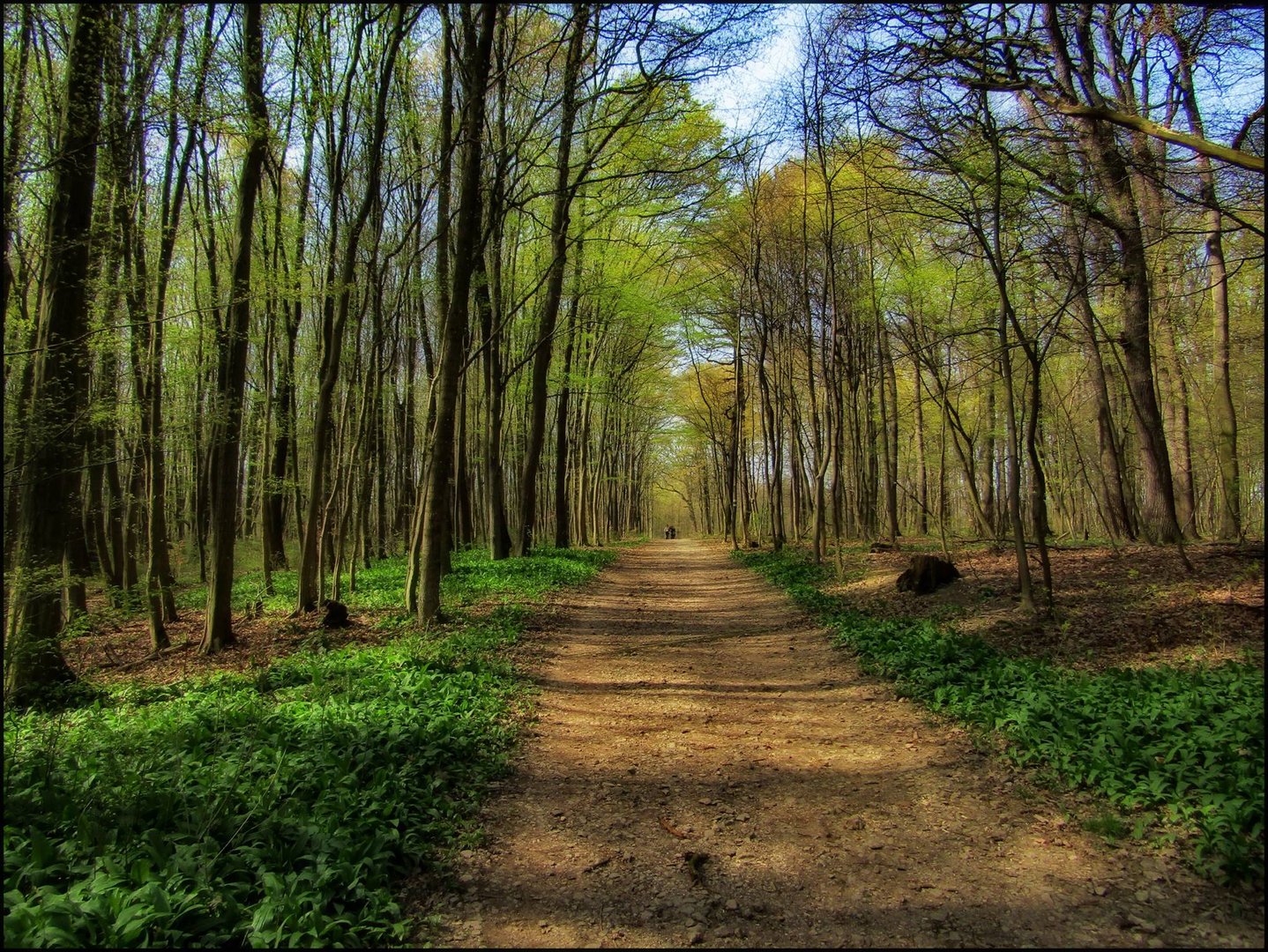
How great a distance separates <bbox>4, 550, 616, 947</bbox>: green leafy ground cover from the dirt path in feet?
1.39

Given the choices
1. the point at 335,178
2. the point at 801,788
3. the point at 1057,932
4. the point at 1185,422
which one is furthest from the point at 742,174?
the point at 1057,932

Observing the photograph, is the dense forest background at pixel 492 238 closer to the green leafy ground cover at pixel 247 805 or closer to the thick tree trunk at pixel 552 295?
the thick tree trunk at pixel 552 295

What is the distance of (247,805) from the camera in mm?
3484

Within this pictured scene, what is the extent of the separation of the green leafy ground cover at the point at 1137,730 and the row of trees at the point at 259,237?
6503 millimetres

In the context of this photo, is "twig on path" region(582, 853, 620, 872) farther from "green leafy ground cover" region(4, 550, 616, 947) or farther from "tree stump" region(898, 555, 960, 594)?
"tree stump" region(898, 555, 960, 594)

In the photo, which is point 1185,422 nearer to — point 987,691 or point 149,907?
point 987,691

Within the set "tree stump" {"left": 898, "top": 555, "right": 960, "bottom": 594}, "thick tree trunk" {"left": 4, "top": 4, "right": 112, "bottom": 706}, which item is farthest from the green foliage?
"tree stump" {"left": 898, "top": 555, "right": 960, "bottom": 594}

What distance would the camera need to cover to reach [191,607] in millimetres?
13352

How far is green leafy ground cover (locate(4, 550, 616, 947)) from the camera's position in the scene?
267cm

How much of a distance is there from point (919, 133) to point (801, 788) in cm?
802

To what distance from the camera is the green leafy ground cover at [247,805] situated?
2670 millimetres

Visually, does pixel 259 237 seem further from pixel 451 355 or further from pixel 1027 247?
pixel 1027 247

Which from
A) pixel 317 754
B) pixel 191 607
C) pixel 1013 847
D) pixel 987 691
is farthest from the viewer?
pixel 191 607

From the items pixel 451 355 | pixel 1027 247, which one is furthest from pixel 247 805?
pixel 1027 247
